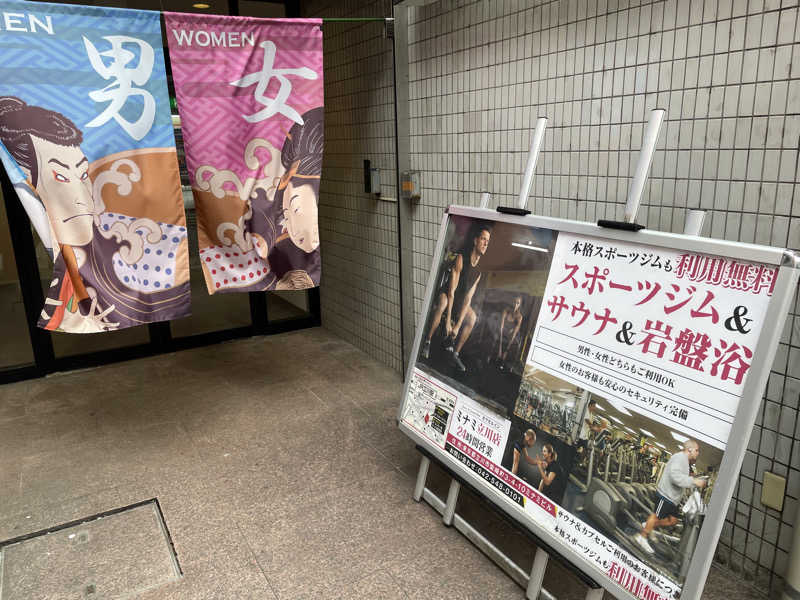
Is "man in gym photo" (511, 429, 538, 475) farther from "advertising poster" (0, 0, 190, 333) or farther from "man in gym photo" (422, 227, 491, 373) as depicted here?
"advertising poster" (0, 0, 190, 333)

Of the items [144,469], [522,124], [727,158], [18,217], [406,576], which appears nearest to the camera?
[727,158]

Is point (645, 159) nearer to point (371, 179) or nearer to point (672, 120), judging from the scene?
point (672, 120)

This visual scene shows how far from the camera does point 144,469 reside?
127 inches

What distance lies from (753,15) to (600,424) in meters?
1.45

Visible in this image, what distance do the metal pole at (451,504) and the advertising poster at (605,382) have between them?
7.1 inches

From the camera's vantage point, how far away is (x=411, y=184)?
12.5 feet

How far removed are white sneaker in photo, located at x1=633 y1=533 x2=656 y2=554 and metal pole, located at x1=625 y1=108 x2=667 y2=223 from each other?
974mm

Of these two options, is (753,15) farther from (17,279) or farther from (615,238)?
(17,279)

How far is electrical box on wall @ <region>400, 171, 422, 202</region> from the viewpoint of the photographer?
3809mm

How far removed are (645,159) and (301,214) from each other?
1.91 metres

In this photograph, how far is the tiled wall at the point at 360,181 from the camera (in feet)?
13.8

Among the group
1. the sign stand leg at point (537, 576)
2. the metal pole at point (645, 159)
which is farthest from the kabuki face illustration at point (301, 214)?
the sign stand leg at point (537, 576)

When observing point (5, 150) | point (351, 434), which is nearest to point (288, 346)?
point (351, 434)

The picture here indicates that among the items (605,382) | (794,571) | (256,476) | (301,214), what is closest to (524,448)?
(605,382)
